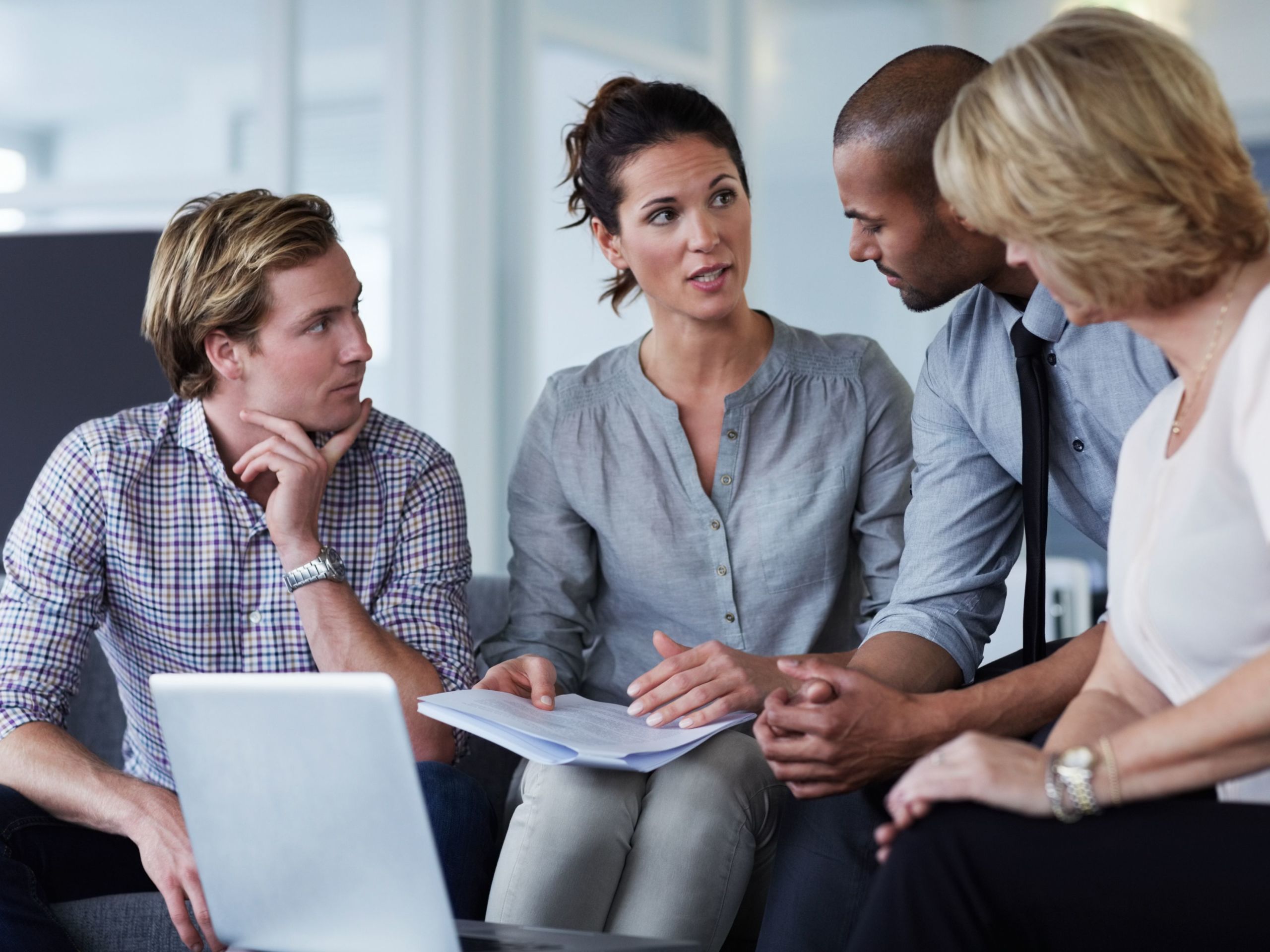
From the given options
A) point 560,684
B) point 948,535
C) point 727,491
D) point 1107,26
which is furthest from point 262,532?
point 1107,26

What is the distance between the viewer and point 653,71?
3738mm

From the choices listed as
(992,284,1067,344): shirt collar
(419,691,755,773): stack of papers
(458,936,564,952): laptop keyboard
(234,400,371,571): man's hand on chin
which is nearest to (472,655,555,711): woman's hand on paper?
(419,691,755,773): stack of papers

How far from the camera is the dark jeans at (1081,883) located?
37.6 inches

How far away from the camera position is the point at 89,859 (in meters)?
1.62

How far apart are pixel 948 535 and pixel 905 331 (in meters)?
3.04

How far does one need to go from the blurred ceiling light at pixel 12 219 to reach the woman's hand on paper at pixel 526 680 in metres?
2.57

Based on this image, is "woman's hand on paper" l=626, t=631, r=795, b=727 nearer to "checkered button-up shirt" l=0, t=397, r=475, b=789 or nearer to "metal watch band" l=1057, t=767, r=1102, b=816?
"checkered button-up shirt" l=0, t=397, r=475, b=789

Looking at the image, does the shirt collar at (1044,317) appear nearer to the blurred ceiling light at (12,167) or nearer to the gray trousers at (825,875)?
the gray trousers at (825,875)

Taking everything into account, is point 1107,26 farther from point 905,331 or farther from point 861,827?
point 905,331

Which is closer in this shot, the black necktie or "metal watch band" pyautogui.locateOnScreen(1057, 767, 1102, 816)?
"metal watch band" pyautogui.locateOnScreen(1057, 767, 1102, 816)

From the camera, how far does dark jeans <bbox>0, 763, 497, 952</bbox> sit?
1478 mm

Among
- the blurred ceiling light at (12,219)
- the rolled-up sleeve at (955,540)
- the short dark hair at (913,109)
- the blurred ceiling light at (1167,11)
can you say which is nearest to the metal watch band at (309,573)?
the rolled-up sleeve at (955,540)

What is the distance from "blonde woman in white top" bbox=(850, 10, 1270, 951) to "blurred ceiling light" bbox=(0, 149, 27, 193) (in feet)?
10.8

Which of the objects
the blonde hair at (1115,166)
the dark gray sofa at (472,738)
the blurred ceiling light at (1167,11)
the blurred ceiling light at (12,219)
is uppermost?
the blurred ceiling light at (1167,11)
